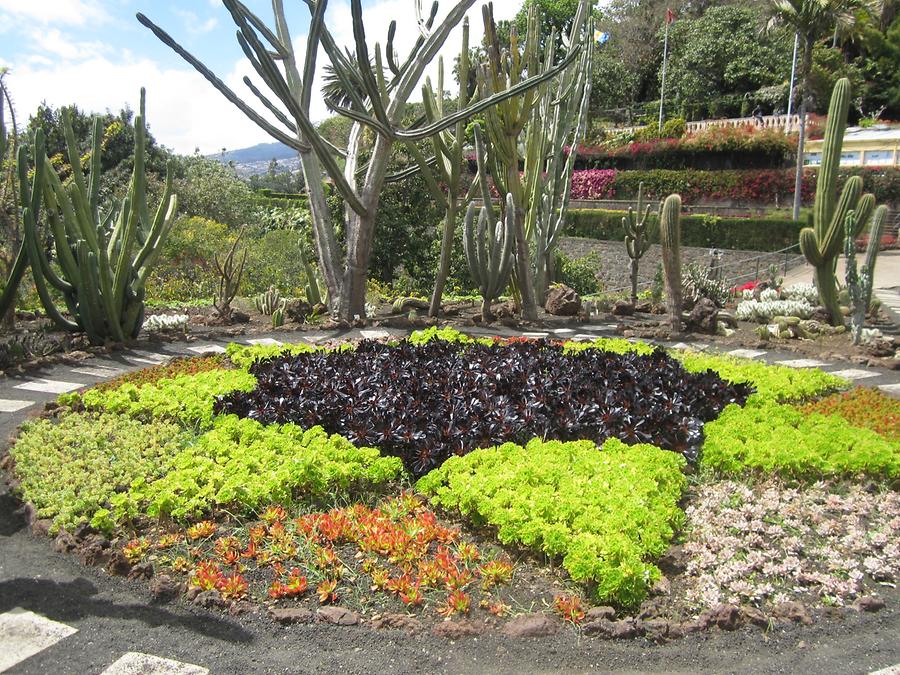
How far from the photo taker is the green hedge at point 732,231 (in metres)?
23.3

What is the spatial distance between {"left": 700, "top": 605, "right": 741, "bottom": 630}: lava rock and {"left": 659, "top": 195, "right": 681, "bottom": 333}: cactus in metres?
6.53

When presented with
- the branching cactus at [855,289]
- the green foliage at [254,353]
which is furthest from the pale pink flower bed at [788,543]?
the branching cactus at [855,289]

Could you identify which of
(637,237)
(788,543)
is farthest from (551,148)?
(788,543)

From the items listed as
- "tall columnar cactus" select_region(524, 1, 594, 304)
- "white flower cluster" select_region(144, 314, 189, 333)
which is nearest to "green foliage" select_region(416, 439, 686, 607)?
"white flower cluster" select_region(144, 314, 189, 333)

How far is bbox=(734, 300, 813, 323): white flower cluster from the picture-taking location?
10.6 metres

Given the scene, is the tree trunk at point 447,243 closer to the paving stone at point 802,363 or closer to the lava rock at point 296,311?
the lava rock at point 296,311

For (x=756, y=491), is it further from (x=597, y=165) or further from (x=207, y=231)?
(x=597, y=165)

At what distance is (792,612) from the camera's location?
3.31 metres

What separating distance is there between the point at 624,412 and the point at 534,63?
6939mm

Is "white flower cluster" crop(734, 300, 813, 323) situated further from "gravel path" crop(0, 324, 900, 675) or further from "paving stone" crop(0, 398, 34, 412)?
"paving stone" crop(0, 398, 34, 412)

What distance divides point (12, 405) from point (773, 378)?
22.4 ft

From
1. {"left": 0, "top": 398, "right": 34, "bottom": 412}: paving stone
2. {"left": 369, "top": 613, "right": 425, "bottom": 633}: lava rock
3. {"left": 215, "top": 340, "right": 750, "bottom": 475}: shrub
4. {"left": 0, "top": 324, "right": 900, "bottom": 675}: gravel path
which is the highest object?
{"left": 215, "top": 340, "right": 750, "bottom": 475}: shrub

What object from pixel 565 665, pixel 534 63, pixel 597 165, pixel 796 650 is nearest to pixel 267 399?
pixel 565 665

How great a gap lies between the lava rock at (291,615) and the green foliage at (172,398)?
255cm
